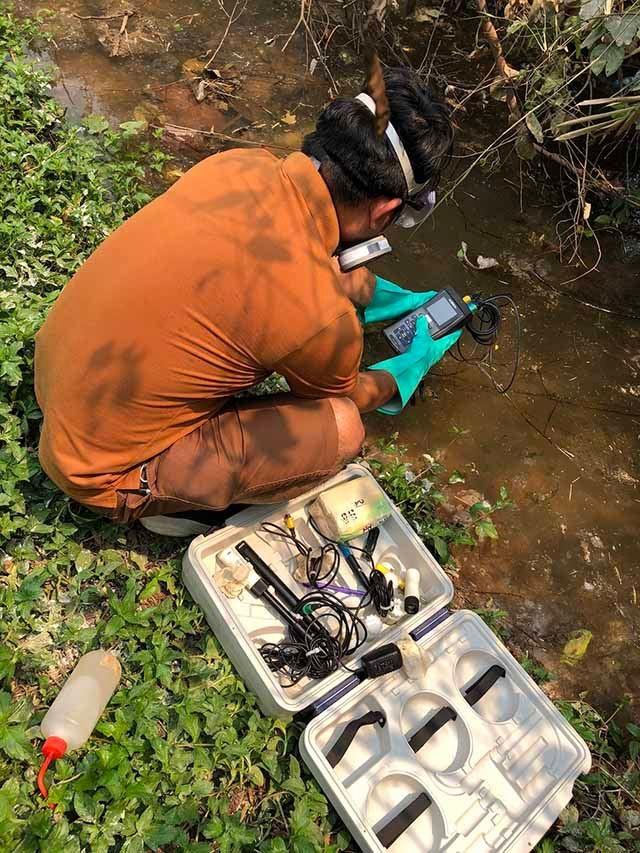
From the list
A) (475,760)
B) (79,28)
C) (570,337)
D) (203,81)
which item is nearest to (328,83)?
(203,81)

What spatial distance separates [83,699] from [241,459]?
87cm

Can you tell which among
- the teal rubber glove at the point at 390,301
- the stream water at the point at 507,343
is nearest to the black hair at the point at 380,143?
the teal rubber glove at the point at 390,301

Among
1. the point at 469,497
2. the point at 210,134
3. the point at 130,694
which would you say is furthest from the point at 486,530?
the point at 210,134

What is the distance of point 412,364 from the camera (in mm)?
2846

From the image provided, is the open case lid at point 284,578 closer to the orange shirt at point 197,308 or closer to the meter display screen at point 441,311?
the orange shirt at point 197,308

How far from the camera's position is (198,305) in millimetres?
1658

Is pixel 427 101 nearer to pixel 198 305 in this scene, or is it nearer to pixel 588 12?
pixel 198 305

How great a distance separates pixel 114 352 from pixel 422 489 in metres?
1.49

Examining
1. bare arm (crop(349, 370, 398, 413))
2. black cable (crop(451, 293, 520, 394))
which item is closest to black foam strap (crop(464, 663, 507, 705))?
bare arm (crop(349, 370, 398, 413))

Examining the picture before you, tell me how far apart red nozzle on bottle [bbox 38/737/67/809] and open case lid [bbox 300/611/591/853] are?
0.71 m

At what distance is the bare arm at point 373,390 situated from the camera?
98.8 inches

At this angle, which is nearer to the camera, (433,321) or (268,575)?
(268,575)

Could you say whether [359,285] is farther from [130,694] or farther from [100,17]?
[100,17]

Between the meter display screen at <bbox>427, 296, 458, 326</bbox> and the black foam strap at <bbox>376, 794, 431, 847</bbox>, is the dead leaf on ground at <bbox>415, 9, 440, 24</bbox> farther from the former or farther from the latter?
the black foam strap at <bbox>376, 794, 431, 847</bbox>
